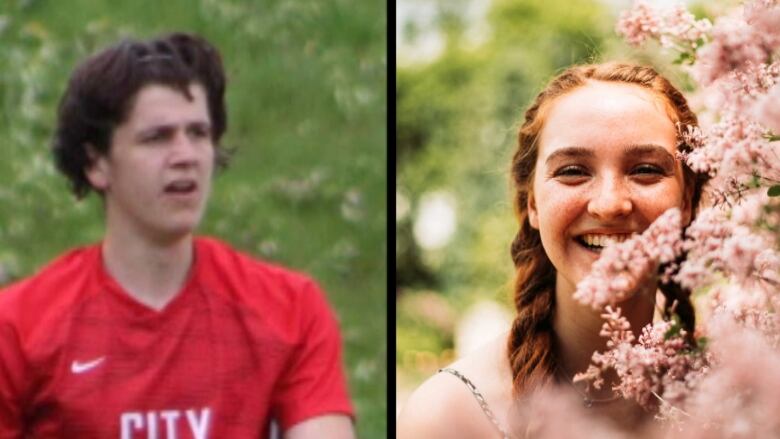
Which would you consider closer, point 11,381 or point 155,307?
point 11,381

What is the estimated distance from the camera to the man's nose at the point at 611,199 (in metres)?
3.23

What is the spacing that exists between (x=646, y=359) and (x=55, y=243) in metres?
1.48

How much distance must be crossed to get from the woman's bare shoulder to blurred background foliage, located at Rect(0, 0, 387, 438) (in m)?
0.09

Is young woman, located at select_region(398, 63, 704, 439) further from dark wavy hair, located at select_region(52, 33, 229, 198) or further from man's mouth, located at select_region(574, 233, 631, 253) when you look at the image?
dark wavy hair, located at select_region(52, 33, 229, 198)

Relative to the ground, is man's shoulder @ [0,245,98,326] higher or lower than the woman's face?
lower

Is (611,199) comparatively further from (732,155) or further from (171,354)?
(171,354)

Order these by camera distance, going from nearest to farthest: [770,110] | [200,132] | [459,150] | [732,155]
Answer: [770,110] → [732,155] → [200,132] → [459,150]

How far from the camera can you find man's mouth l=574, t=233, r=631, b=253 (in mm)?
3246

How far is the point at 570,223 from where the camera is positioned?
3258 mm

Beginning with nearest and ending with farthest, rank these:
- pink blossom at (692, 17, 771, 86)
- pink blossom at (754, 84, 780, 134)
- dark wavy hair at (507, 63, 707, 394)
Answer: pink blossom at (754, 84, 780, 134), pink blossom at (692, 17, 771, 86), dark wavy hair at (507, 63, 707, 394)

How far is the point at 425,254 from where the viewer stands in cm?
338

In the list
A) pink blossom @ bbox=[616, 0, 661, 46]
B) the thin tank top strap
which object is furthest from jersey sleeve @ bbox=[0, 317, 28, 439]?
pink blossom @ bbox=[616, 0, 661, 46]

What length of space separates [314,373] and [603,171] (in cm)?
88

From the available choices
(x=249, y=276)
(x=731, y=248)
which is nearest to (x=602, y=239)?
(x=731, y=248)
